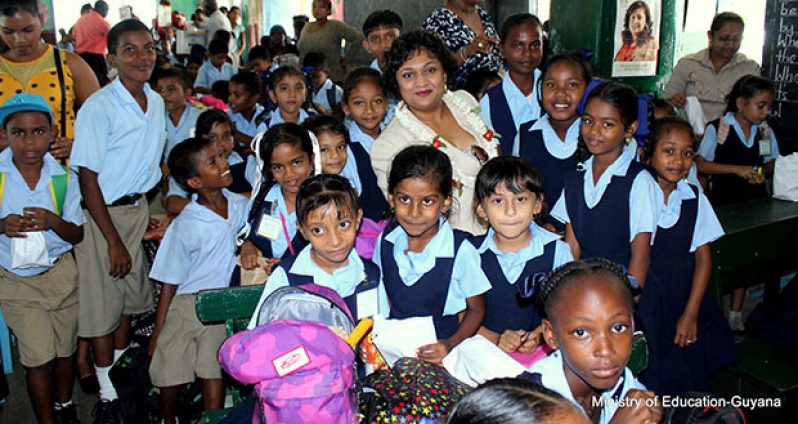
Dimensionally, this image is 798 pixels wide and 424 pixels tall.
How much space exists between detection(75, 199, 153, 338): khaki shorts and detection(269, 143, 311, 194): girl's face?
3.60 ft

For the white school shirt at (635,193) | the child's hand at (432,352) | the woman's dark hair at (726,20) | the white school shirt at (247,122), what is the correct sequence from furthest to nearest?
the white school shirt at (247,122) < the woman's dark hair at (726,20) < the white school shirt at (635,193) < the child's hand at (432,352)

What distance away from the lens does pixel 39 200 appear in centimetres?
348

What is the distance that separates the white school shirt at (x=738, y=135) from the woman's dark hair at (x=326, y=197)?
11.0 ft

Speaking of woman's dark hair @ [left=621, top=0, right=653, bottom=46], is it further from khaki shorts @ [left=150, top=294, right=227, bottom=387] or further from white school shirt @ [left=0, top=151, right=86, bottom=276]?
white school shirt @ [left=0, top=151, right=86, bottom=276]

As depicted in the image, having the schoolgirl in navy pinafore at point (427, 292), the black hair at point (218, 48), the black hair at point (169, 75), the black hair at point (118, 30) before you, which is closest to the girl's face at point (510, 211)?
the schoolgirl in navy pinafore at point (427, 292)

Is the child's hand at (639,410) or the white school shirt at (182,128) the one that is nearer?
the child's hand at (639,410)

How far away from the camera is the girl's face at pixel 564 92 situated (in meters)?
3.47

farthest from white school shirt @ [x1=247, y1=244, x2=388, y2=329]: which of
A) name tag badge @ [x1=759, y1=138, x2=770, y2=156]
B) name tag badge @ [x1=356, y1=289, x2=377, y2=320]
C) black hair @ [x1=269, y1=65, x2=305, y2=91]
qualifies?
name tag badge @ [x1=759, y1=138, x2=770, y2=156]

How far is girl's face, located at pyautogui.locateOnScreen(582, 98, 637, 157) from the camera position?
3.03 metres

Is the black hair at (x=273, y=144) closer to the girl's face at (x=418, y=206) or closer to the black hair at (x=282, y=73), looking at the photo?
the girl's face at (x=418, y=206)

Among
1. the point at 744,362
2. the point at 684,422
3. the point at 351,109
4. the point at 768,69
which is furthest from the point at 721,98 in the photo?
the point at 684,422

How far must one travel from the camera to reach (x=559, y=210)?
319 centimetres

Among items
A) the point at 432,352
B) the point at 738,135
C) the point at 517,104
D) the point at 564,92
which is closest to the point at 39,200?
the point at 432,352

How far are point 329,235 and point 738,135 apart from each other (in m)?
3.59
